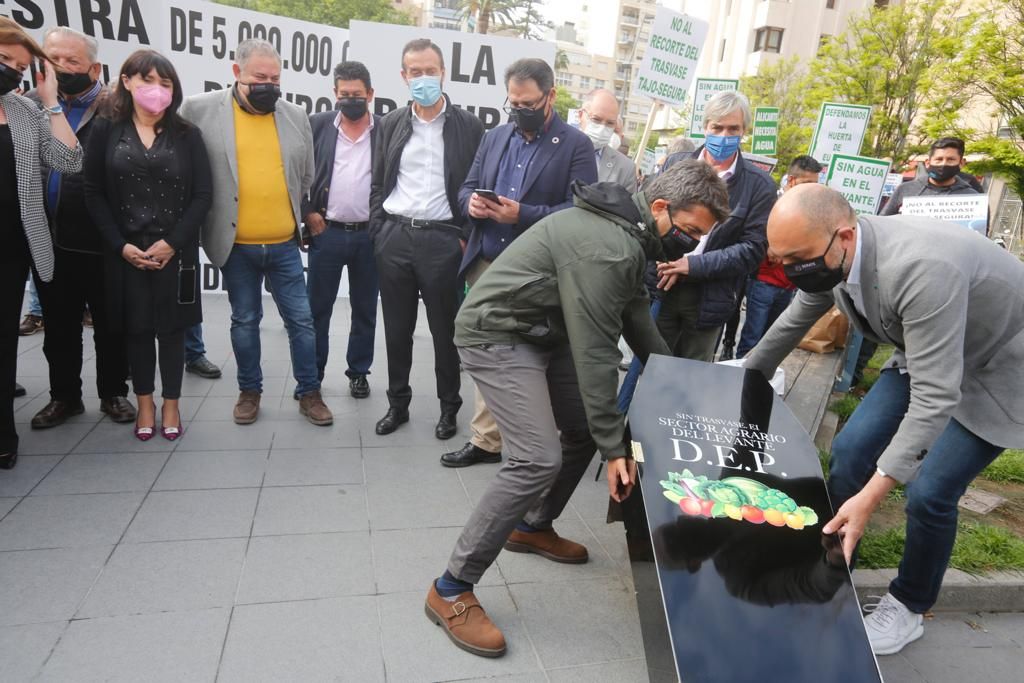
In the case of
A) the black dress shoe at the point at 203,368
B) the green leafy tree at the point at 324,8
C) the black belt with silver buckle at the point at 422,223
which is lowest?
the black dress shoe at the point at 203,368

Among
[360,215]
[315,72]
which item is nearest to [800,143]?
[315,72]

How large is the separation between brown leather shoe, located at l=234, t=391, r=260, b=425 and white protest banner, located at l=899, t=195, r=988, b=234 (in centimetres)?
480

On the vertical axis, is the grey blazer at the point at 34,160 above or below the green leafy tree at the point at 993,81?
below

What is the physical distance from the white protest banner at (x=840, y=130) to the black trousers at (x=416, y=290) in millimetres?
5608

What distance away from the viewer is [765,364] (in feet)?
9.48

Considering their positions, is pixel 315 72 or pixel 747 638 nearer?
pixel 747 638

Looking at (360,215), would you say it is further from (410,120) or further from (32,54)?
(32,54)

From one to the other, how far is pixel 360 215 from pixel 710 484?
3.20 m

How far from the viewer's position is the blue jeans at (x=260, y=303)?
4.23m

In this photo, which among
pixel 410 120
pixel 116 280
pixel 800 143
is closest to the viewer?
pixel 116 280

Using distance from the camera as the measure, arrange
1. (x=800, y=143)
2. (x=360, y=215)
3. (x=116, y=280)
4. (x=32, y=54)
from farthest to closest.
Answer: (x=800, y=143)
(x=360, y=215)
(x=116, y=280)
(x=32, y=54)

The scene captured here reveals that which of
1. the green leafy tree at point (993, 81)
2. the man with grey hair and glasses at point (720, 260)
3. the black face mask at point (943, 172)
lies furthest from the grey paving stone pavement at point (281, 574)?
the green leafy tree at point (993, 81)

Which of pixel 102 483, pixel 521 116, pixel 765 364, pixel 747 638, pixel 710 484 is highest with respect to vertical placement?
pixel 521 116

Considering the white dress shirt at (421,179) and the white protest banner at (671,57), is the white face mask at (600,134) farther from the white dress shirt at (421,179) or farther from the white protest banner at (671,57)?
the white protest banner at (671,57)
